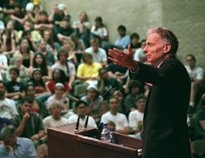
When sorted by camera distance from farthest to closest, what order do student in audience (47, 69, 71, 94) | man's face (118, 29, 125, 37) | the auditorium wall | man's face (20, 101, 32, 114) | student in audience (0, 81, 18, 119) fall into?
man's face (118, 29, 125, 37), student in audience (47, 69, 71, 94), student in audience (0, 81, 18, 119), man's face (20, 101, 32, 114), the auditorium wall

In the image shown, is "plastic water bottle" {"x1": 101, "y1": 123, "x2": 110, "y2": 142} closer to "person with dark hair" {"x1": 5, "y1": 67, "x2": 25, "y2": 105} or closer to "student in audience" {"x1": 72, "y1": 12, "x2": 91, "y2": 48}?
"person with dark hair" {"x1": 5, "y1": 67, "x2": 25, "y2": 105}

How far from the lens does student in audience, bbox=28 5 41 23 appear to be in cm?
691

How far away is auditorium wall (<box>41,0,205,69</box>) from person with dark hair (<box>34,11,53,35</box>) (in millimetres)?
1635

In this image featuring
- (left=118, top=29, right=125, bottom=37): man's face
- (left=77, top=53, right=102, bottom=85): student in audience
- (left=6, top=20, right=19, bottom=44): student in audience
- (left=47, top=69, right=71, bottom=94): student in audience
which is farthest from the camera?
(left=6, top=20, right=19, bottom=44): student in audience

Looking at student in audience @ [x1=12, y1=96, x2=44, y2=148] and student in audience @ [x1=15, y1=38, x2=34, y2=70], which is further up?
student in audience @ [x1=15, y1=38, x2=34, y2=70]

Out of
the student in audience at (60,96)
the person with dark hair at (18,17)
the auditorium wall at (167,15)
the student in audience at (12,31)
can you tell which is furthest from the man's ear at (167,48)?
the person with dark hair at (18,17)

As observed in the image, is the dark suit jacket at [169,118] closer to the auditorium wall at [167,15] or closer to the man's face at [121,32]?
the auditorium wall at [167,15]

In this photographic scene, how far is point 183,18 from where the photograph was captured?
15.2 feet

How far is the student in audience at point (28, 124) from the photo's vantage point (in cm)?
374

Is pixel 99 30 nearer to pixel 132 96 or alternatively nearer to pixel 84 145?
pixel 132 96

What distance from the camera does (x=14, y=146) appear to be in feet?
11.1

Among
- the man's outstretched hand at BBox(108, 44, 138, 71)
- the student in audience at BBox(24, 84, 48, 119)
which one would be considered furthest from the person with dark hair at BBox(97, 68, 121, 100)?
the man's outstretched hand at BBox(108, 44, 138, 71)

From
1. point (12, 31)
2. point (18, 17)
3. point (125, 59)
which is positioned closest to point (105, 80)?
point (12, 31)

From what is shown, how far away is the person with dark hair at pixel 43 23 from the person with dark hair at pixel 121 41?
1.51 metres
